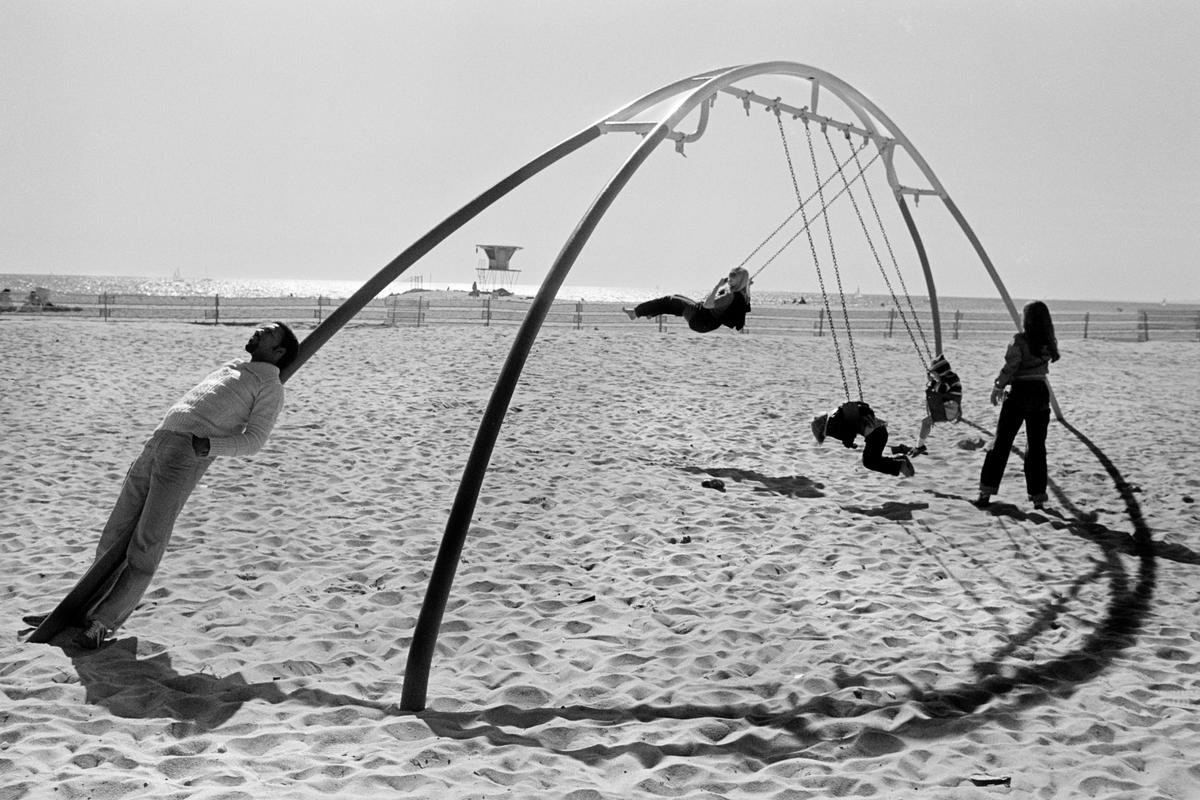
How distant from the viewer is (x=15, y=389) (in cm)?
1227

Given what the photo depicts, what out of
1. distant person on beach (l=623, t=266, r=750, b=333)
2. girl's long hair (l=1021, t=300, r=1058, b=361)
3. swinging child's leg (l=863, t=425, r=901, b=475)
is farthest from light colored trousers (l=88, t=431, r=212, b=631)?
girl's long hair (l=1021, t=300, r=1058, b=361)

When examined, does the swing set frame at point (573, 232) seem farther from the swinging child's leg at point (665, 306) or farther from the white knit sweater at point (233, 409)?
the swinging child's leg at point (665, 306)

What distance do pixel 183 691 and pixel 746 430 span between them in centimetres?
805

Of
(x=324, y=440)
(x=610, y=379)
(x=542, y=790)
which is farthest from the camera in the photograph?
(x=610, y=379)

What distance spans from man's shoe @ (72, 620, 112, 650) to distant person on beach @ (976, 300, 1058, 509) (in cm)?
729

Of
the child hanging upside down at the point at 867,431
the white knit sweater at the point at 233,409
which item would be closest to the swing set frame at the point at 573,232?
the white knit sweater at the point at 233,409

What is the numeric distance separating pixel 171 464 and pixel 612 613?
2771mm

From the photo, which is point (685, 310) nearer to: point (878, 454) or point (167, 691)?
point (878, 454)

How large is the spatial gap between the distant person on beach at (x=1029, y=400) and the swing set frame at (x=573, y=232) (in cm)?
175

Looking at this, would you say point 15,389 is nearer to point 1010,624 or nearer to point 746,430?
point 746,430

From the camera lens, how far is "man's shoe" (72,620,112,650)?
17.5 feet

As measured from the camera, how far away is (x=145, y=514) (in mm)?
5398

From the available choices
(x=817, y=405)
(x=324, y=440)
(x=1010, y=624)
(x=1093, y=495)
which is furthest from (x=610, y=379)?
(x=1010, y=624)

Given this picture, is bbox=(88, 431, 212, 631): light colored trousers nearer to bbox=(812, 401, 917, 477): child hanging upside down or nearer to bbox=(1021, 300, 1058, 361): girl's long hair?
bbox=(812, 401, 917, 477): child hanging upside down
